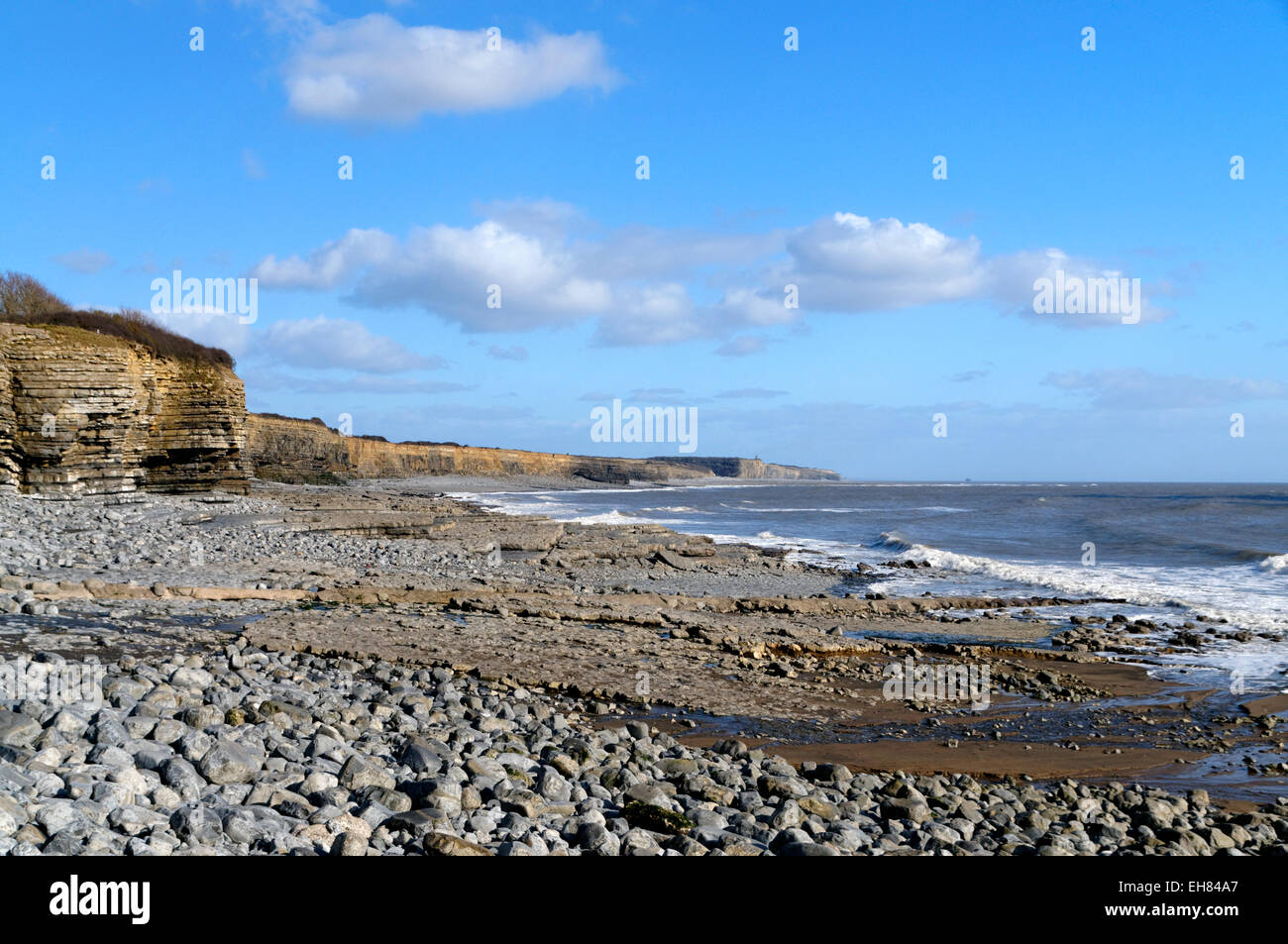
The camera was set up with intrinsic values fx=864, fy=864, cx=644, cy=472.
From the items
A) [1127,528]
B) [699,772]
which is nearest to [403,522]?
[699,772]

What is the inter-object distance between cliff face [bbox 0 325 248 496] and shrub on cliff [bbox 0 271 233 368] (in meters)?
0.79

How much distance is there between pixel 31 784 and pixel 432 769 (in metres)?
2.36

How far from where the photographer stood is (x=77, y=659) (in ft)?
27.1

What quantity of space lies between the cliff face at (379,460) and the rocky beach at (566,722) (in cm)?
3661

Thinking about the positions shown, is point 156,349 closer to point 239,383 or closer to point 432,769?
point 239,383

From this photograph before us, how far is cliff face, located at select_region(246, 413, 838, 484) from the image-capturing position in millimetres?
79188

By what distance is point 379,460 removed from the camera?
101938 millimetres

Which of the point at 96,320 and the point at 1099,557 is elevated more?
the point at 96,320

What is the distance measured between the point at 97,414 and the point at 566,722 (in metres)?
29.6

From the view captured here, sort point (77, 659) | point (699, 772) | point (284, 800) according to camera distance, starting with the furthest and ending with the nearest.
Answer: point (77, 659) → point (699, 772) → point (284, 800)
